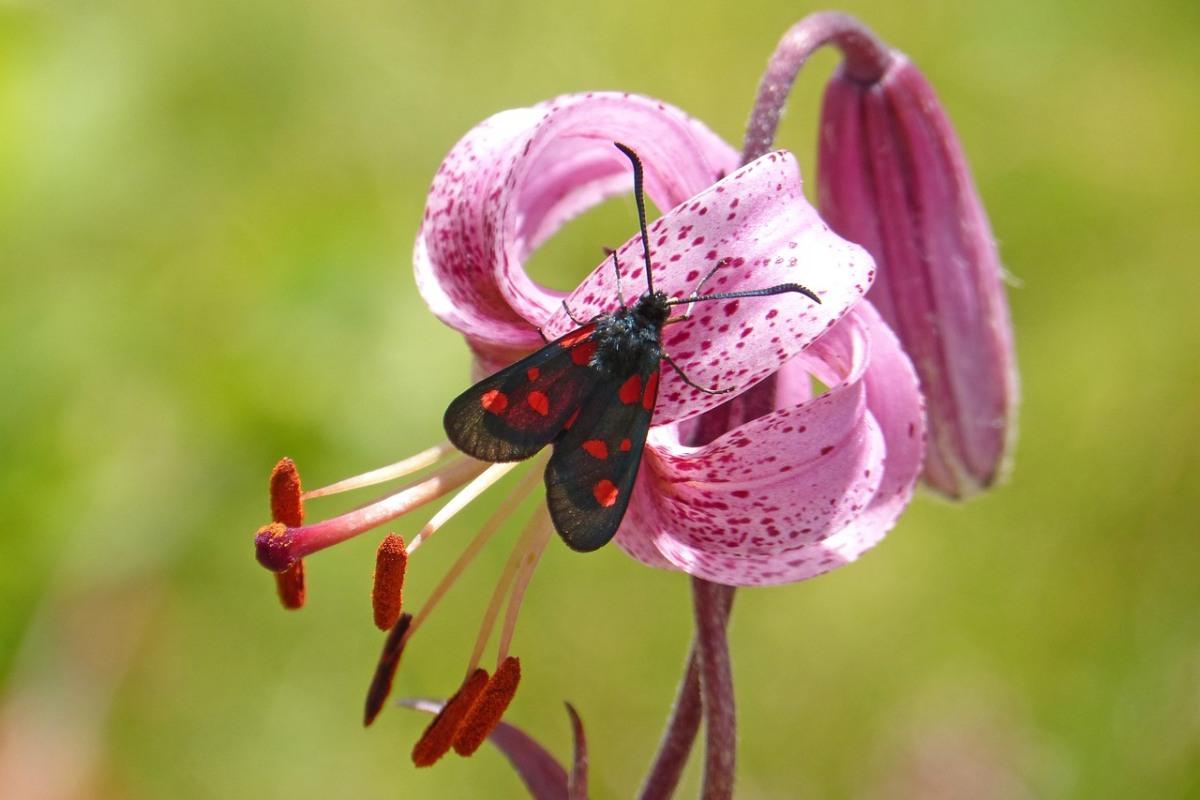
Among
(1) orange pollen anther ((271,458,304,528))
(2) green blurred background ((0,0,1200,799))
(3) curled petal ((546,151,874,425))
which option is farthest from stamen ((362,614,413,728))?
(2) green blurred background ((0,0,1200,799))

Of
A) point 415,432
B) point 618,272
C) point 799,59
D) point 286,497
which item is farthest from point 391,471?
point 415,432

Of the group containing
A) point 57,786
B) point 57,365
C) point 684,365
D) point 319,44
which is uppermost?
point 319,44

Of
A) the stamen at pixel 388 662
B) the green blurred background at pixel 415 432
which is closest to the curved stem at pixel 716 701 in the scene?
the stamen at pixel 388 662

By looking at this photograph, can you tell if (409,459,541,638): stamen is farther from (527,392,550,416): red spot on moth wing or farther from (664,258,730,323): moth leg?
(664,258,730,323): moth leg

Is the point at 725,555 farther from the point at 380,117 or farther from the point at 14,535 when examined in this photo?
the point at 380,117

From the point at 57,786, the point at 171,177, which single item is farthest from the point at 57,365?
the point at 171,177
